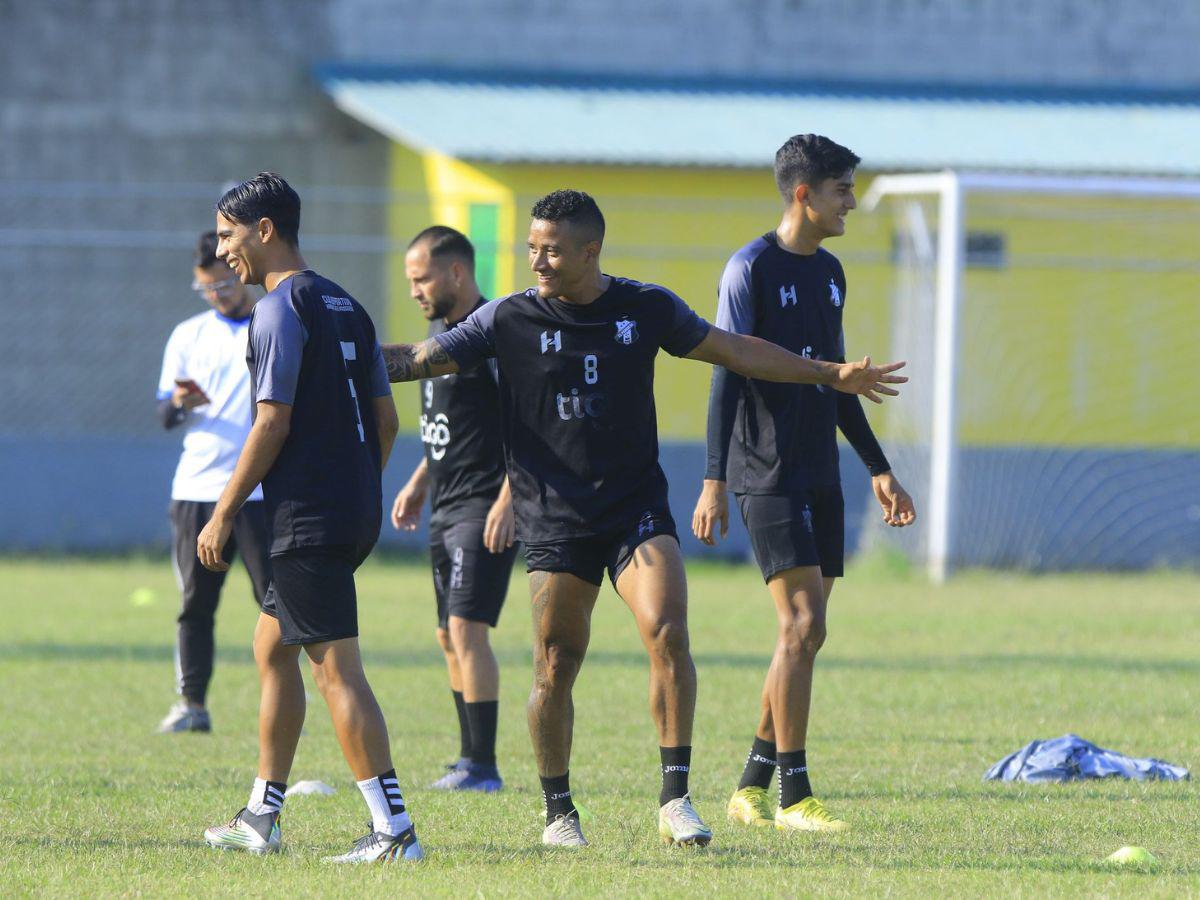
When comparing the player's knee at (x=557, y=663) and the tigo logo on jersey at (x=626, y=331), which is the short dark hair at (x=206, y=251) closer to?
the tigo logo on jersey at (x=626, y=331)

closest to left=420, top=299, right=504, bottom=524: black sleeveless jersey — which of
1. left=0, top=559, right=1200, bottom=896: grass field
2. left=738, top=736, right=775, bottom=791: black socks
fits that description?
left=0, top=559, right=1200, bottom=896: grass field

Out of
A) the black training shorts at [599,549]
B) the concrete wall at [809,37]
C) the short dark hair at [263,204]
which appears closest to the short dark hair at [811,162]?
the black training shorts at [599,549]

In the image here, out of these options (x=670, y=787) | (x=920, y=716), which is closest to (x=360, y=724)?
(x=670, y=787)

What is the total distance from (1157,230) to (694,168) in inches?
187

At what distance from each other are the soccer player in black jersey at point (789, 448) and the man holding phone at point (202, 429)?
125 inches

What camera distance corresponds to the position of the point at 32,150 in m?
19.8

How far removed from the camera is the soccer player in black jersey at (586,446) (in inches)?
235

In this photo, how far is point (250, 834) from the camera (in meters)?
5.93

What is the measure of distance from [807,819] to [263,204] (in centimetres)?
277

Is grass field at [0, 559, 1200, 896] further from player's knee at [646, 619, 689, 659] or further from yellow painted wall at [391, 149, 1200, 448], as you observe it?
yellow painted wall at [391, 149, 1200, 448]

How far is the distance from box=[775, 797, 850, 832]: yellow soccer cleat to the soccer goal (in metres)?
11.2

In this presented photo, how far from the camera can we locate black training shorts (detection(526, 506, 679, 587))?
19.8 feet

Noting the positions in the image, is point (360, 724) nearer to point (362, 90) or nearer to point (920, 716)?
point (920, 716)

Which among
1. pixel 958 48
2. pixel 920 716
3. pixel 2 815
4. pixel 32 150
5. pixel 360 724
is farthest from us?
pixel 958 48
